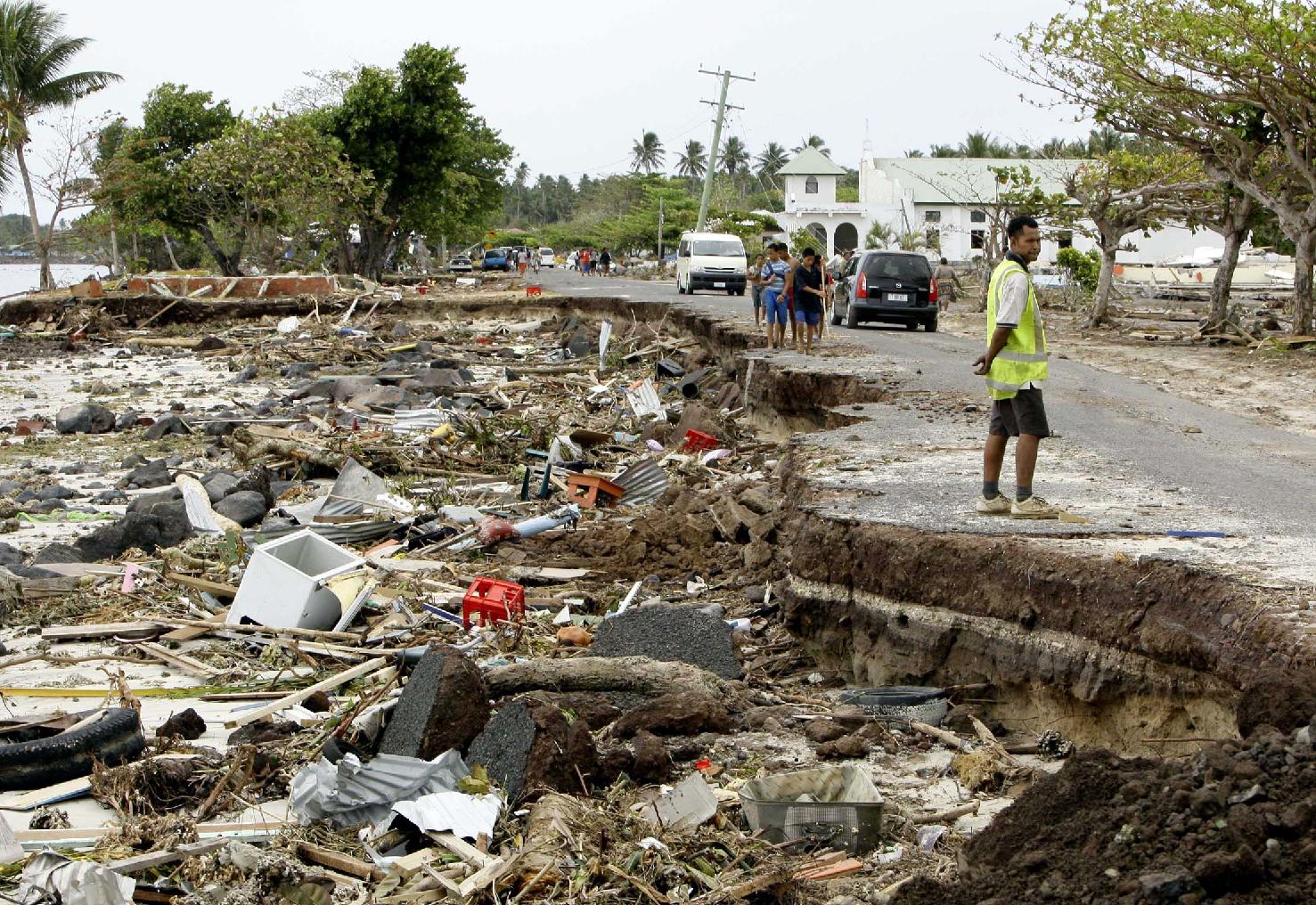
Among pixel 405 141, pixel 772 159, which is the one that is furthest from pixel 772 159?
pixel 405 141

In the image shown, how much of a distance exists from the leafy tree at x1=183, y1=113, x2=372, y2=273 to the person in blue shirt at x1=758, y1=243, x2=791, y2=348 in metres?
28.0

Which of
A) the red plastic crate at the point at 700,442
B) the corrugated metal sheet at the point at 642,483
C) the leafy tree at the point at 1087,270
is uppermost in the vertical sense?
the leafy tree at the point at 1087,270

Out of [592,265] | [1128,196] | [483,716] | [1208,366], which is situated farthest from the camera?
[592,265]

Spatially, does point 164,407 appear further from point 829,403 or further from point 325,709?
point 325,709

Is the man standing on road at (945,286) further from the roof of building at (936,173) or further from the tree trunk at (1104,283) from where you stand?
the roof of building at (936,173)

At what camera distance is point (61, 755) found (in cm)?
584

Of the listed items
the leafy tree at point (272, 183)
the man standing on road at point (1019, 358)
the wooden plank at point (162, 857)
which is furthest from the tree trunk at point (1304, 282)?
the leafy tree at point (272, 183)

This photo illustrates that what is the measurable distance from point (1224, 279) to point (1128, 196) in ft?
7.62

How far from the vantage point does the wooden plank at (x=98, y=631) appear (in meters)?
8.40

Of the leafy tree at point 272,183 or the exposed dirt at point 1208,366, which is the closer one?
the exposed dirt at point 1208,366

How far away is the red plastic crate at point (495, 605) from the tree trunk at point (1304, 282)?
17732 mm

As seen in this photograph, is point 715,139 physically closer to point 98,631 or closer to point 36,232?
point 36,232

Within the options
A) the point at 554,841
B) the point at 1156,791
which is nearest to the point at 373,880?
the point at 554,841

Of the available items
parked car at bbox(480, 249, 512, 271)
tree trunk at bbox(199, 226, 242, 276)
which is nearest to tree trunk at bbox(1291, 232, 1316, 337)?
tree trunk at bbox(199, 226, 242, 276)
